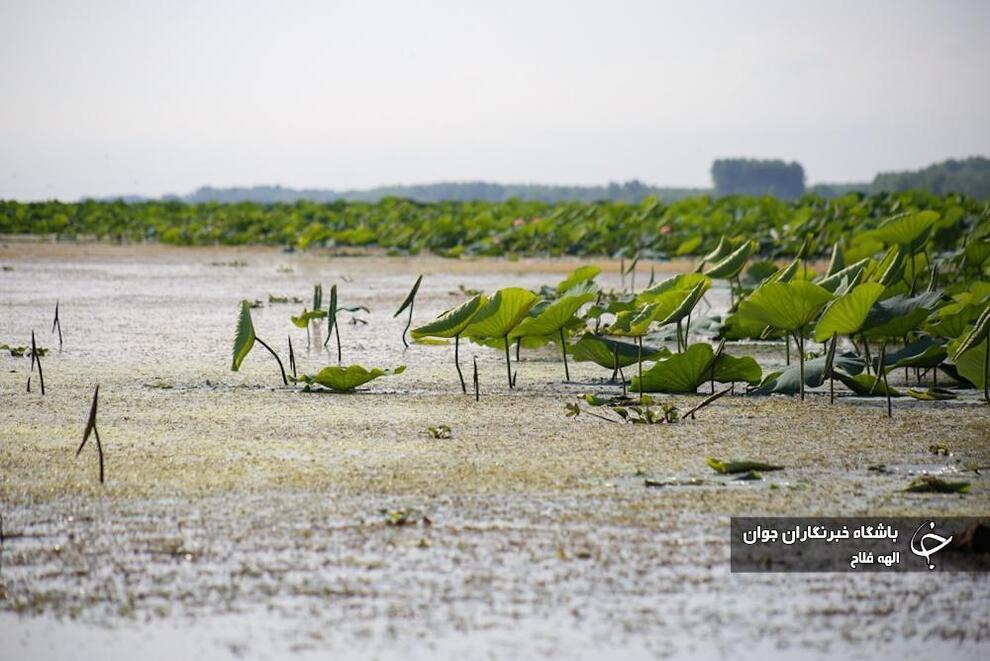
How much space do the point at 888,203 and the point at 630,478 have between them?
10536mm

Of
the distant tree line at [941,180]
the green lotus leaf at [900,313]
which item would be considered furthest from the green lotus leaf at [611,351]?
the distant tree line at [941,180]

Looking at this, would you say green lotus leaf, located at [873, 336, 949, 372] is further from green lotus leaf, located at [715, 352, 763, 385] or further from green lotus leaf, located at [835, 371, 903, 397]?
green lotus leaf, located at [715, 352, 763, 385]

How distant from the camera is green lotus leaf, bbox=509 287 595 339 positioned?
369 centimetres

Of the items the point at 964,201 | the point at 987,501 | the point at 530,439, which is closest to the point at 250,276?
the point at 530,439

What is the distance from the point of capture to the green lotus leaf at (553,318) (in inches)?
145

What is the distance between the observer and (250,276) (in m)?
8.98

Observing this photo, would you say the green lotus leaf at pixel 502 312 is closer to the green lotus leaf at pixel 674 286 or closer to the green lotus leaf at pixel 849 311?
the green lotus leaf at pixel 674 286

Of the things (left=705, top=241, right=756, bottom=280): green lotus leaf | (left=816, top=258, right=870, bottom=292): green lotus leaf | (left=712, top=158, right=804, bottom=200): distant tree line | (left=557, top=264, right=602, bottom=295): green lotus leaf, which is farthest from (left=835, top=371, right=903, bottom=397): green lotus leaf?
(left=712, top=158, right=804, bottom=200): distant tree line

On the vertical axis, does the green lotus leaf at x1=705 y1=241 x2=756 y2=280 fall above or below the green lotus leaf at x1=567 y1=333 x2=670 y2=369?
above

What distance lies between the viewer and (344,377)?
3.58m

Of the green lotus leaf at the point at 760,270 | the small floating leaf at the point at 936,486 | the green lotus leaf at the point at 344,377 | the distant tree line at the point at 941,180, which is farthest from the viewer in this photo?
the distant tree line at the point at 941,180

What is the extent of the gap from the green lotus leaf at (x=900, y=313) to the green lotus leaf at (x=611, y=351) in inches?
25.3

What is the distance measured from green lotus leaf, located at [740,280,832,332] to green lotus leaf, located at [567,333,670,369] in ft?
1.39

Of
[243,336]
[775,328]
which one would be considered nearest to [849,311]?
[775,328]
